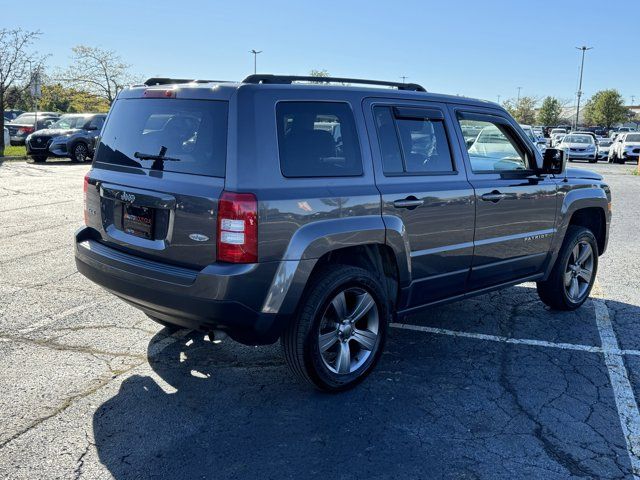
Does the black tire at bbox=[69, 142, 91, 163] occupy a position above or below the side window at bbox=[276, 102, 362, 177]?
below

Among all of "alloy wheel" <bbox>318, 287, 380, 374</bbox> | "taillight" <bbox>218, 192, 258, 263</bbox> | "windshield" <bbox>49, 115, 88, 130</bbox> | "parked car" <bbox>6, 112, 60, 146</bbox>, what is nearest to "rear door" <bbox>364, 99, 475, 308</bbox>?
"alloy wheel" <bbox>318, 287, 380, 374</bbox>

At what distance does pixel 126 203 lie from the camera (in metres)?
3.87

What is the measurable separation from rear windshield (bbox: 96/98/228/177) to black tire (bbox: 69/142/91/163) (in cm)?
1870

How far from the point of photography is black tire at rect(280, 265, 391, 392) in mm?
3730

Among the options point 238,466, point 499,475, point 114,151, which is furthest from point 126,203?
point 499,475

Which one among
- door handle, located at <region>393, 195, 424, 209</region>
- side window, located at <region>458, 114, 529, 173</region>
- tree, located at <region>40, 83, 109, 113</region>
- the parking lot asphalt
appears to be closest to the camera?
the parking lot asphalt

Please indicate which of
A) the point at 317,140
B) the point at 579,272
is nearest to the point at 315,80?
the point at 317,140

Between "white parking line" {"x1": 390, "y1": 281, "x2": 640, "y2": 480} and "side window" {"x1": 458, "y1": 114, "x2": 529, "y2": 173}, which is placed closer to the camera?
"white parking line" {"x1": 390, "y1": 281, "x2": 640, "y2": 480}

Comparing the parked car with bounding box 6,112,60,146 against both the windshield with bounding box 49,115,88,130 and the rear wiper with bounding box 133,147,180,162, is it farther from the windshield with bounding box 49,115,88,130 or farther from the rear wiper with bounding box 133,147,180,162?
the rear wiper with bounding box 133,147,180,162

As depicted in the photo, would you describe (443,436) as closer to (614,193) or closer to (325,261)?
(325,261)

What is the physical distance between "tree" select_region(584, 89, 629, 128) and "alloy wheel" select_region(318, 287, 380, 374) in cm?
9957

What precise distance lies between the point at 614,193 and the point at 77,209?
13360mm

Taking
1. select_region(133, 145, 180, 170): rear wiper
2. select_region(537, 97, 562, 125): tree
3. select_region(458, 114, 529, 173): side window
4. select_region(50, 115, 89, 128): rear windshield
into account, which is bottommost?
select_region(133, 145, 180, 170): rear wiper

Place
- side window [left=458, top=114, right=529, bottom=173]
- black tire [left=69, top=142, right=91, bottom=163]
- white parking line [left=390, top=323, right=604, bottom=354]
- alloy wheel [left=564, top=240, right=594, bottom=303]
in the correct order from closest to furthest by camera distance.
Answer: side window [left=458, top=114, right=529, bottom=173]
white parking line [left=390, top=323, right=604, bottom=354]
alloy wheel [left=564, top=240, right=594, bottom=303]
black tire [left=69, top=142, right=91, bottom=163]
